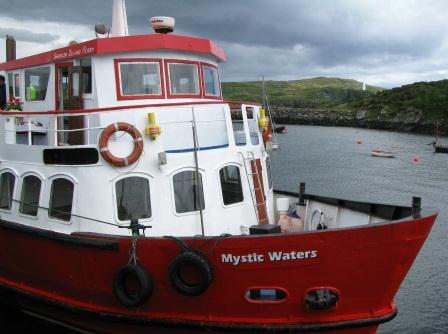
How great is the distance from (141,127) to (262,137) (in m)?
3.42

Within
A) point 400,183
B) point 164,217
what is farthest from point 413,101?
point 164,217

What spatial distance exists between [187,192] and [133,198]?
1060mm


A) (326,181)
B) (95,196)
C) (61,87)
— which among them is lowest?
(326,181)

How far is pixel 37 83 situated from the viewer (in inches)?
487

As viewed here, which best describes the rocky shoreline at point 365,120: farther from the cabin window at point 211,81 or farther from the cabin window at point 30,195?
the cabin window at point 30,195

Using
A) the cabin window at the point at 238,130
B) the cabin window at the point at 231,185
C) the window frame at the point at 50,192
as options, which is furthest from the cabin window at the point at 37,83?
the cabin window at the point at 231,185

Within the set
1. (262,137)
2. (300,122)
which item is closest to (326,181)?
(262,137)

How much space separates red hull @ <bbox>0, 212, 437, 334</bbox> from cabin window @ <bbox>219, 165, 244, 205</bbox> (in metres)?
2.12

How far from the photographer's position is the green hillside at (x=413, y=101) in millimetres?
93500

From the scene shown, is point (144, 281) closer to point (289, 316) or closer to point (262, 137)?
point (289, 316)

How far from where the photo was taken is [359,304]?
345 inches

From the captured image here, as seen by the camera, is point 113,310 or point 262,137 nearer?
point 113,310

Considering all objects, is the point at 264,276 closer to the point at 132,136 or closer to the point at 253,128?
the point at 132,136

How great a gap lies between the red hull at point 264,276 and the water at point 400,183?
5.54 metres
